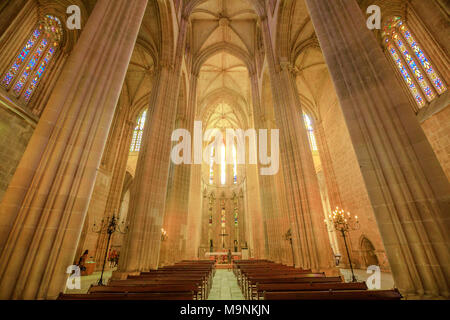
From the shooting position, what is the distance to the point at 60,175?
350 centimetres

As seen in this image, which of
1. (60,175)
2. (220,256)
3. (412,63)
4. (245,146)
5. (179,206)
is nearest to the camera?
→ (60,175)

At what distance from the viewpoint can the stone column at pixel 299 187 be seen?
285 inches

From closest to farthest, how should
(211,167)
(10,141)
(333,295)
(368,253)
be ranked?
(333,295) → (10,141) → (368,253) → (211,167)

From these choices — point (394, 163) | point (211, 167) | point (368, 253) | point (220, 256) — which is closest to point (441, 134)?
point (394, 163)

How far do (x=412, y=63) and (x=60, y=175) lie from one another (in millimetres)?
14964

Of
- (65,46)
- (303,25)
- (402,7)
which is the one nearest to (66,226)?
(65,46)

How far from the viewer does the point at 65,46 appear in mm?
11031

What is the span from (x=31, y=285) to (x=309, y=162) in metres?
9.20

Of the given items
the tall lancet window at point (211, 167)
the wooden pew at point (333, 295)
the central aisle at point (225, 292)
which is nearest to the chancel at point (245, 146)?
the wooden pew at point (333, 295)

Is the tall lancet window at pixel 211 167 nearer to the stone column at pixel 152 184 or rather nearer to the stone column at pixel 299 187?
the stone column at pixel 152 184

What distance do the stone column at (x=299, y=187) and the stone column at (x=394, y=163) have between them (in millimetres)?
4223

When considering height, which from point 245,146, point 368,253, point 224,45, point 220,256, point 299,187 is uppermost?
point 224,45

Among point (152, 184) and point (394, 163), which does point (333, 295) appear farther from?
point (152, 184)

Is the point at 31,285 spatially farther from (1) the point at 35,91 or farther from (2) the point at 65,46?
(2) the point at 65,46
